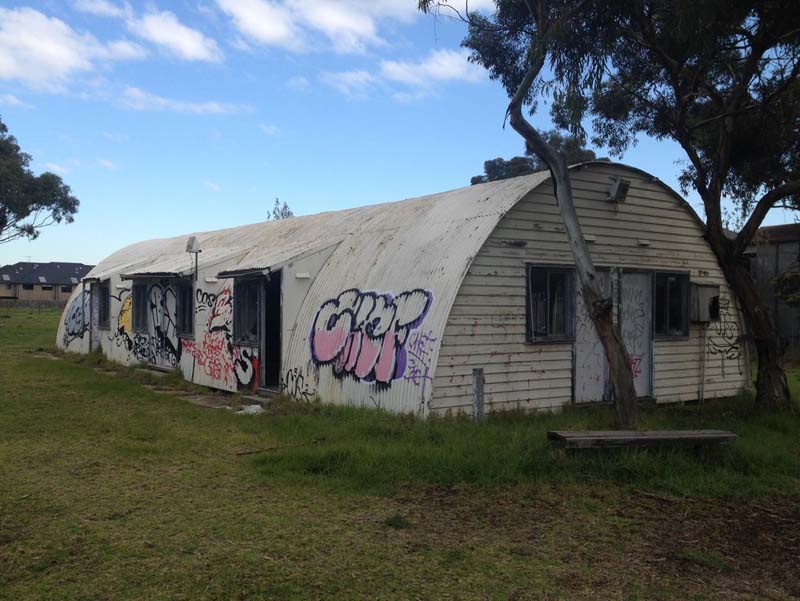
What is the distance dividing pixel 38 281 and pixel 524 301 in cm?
8187

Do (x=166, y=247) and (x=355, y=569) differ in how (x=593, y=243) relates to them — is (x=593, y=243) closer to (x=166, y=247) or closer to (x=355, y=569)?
(x=355, y=569)

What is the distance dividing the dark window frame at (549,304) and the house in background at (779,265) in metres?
13.5

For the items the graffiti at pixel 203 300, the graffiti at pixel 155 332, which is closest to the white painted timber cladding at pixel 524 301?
the graffiti at pixel 203 300

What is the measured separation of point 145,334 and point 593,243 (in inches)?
447

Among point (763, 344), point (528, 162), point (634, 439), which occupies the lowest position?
point (634, 439)

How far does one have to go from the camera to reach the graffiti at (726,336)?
1419 cm

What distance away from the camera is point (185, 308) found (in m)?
16.6

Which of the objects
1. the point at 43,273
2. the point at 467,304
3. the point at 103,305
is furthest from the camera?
the point at 43,273

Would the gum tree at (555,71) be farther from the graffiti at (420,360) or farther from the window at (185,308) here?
the window at (185,308)

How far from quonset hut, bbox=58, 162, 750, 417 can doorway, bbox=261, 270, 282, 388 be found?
0.17ft

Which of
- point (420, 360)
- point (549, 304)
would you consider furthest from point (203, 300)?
point (549, 304)

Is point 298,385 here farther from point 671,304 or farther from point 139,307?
point 139,307

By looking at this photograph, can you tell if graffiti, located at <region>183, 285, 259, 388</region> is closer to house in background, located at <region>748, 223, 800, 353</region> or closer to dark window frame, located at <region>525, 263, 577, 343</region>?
dark window frame, located at <region>525, 263, 577, 343</region>

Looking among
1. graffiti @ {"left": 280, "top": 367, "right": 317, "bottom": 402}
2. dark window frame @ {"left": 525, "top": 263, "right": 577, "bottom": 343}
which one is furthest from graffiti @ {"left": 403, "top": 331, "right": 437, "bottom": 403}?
graffiti @ {"left": 280, "top": 367, "right": 317, "bottom": 402}
